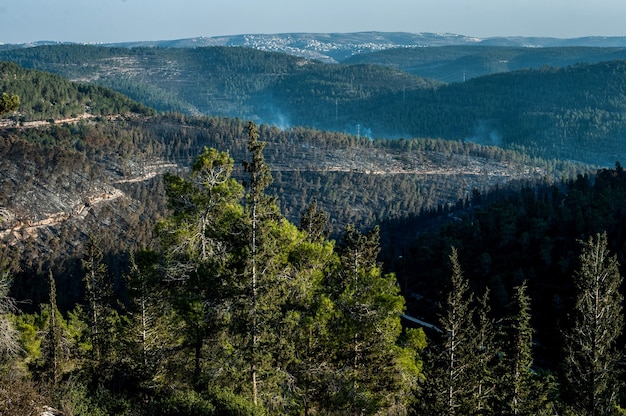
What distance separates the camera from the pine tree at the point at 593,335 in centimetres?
2598

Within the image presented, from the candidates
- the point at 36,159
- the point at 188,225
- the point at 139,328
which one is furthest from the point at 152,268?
the point at 36,159

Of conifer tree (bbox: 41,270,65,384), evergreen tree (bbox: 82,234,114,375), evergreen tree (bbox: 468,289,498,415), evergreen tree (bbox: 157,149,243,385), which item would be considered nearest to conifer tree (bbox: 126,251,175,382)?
evergreen tree (bbox: 157,149,243,385)

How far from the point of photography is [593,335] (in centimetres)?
2630

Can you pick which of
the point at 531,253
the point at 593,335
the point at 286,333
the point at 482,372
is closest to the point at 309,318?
the point at 286,333

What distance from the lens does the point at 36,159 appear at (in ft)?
345

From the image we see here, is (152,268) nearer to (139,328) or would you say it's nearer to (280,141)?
(139,328)

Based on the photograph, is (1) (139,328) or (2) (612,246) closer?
(1) (139,328)

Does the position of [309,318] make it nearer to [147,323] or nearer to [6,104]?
[6,104]

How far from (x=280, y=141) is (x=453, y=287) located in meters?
148

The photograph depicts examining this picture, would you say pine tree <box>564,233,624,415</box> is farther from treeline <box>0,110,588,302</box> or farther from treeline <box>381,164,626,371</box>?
treeline <box>0,110,588,302</box>

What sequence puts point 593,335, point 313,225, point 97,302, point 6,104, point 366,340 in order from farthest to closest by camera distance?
point 97,302 → point 313,225 → point 593,335 → point 366,340 → point 6,104

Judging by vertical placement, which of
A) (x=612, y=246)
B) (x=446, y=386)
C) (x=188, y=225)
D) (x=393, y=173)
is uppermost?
(x=188, y=225)

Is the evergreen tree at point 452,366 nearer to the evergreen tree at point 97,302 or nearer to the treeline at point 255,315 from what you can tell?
the treeline at point 255,315

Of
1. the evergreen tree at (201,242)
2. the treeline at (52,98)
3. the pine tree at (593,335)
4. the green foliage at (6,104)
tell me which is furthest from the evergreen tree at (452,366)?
the treeline at (52,98)
